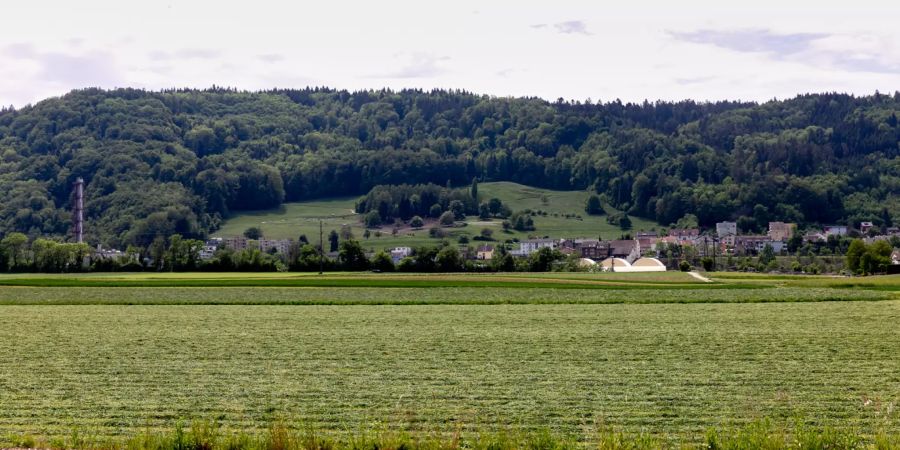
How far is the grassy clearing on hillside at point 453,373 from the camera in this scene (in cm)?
1886

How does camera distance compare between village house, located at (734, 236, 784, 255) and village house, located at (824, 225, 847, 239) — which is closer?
village house, located at (734, 236, 784, 255)

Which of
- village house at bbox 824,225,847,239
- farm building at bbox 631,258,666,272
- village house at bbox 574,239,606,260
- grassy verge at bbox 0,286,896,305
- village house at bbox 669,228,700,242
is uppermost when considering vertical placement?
grassy verge at bbox 0,286,896,305

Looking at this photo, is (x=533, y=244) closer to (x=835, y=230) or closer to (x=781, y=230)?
(x=781, y=230)

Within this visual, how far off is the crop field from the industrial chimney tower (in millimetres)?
122697

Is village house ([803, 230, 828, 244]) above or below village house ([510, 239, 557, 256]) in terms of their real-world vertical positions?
above

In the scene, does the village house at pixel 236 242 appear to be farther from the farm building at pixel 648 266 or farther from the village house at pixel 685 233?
the village house at pixel 685 233

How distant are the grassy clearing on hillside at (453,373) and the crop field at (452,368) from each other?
6 centimetres

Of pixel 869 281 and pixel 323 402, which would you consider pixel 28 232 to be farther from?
pixel 323 402

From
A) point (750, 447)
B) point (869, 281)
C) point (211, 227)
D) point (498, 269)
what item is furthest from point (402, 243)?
point (750, 447)

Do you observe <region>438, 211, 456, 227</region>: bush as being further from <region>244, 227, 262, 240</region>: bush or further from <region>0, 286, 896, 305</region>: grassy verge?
<region>0, 286, 896, 305</region>: grassy verge

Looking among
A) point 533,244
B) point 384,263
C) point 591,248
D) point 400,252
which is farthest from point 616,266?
point 591,248

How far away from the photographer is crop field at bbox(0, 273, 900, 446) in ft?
61.9

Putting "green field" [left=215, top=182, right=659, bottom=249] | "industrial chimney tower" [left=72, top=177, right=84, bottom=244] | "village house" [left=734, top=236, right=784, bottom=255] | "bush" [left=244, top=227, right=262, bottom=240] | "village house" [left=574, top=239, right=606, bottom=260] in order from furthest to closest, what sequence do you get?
"bush" [left=244, top=227, right=262, bottom=240] < "green field" [left=215, top=182, right=659, bottom=249] < "village house" [left=734, top=236, right=784, bottom=255] < "village house" [left=574, top=239, right=606, bottom=260] < "industrial chimney tower" [left=72, top=177, right=84, bottom=244]

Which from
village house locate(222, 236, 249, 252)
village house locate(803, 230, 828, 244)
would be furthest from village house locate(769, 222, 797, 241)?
village house locate(222, 236, 249, 252)
